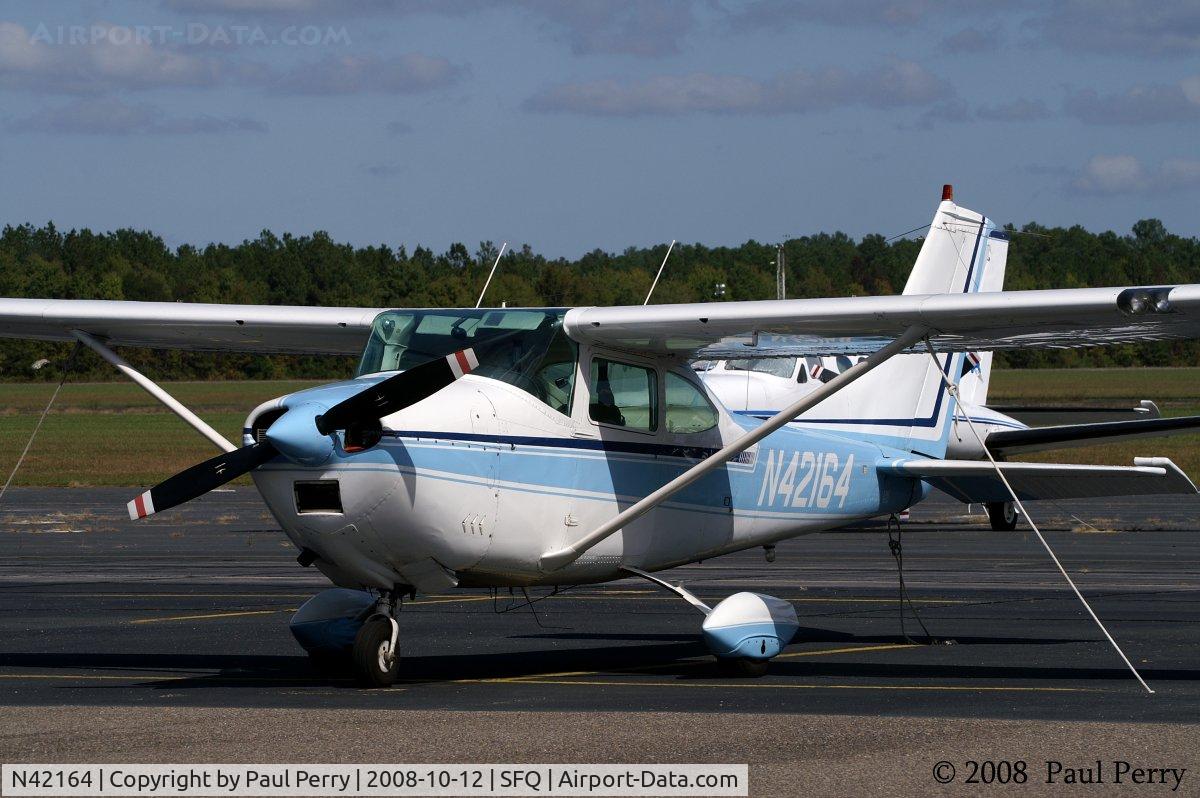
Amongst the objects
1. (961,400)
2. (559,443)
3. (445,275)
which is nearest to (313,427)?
(559,443)

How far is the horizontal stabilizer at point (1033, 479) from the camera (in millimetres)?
12508

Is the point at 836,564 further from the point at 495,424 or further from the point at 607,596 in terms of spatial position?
the point at 495,424

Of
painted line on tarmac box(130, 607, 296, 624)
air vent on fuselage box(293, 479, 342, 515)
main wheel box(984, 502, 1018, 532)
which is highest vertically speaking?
air vent on fuselage box(293, 479, 342, 515)

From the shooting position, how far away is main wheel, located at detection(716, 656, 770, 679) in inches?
436

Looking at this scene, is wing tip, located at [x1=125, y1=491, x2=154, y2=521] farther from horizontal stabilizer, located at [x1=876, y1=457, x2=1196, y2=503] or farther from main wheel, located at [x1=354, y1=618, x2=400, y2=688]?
horizontal stabilizer, located at [x1=876, y1=457, x2=1196, y2=503]

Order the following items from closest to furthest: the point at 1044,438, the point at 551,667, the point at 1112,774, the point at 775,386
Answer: the point at 1112,774 < the point at 551,667 < the point at 775,386 < the point at 1044,438

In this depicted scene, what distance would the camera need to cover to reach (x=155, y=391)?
11.7m

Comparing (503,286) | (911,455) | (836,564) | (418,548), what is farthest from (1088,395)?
(418,548)

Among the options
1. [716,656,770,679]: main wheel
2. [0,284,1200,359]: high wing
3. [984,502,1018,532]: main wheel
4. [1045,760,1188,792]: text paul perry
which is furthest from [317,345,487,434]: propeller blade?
[984,502,1018,532]: main wheel

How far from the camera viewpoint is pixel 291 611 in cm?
1531

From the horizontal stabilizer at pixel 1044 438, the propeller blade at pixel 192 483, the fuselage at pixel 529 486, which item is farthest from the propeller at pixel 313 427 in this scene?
the horizontal stabilizer at pixel 1044 438

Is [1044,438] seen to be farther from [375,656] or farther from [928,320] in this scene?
[375,656]

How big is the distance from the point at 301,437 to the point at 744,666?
3.48 metres

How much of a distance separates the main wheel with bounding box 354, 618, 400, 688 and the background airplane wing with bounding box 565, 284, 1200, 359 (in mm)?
2227
